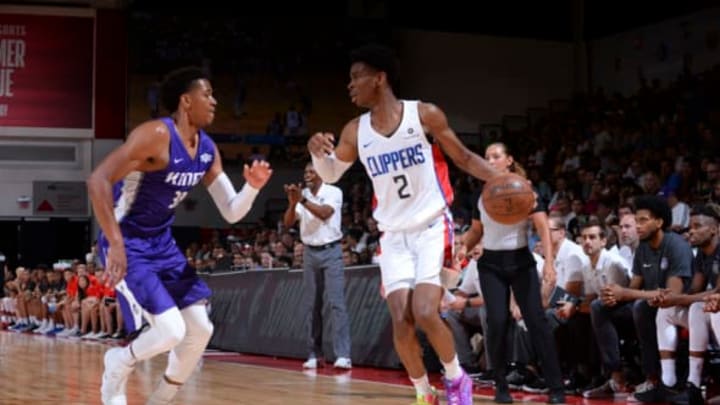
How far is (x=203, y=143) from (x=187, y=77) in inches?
14.5

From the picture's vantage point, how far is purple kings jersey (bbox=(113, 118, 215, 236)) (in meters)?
5.78

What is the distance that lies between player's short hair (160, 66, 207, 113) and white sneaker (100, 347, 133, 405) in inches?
53.8

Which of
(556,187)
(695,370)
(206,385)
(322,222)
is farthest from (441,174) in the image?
(556,187)

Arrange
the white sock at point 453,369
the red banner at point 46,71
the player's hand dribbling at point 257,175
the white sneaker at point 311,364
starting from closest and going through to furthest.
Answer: the player's hand dribbling at point 257,175
the white sock at point 453,369
the white sneaker at point 311,364
the red banner at point 46,71

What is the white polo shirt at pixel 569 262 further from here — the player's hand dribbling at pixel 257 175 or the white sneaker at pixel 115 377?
the white sneaker at pixel 115 377

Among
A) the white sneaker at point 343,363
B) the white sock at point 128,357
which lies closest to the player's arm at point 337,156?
the white sock at point 128,357

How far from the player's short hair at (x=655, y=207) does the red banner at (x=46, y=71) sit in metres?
19.6

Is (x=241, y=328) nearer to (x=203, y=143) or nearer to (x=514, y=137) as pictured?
(x=203, y=143)

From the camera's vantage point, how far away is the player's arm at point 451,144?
6266 millimetres

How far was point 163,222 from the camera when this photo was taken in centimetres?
595

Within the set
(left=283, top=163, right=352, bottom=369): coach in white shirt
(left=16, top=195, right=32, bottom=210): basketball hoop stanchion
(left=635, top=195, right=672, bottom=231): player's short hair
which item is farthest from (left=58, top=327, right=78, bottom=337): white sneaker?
(left=635, top=195, right=672, bottom=231): player's short hair

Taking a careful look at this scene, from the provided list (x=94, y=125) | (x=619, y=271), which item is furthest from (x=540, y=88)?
(x=619, y=271)

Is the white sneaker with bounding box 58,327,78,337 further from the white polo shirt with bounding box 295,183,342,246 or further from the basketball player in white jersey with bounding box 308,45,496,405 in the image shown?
the basketball player in white jersey with bounding box 308,45,496,405

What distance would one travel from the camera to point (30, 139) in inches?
1008
